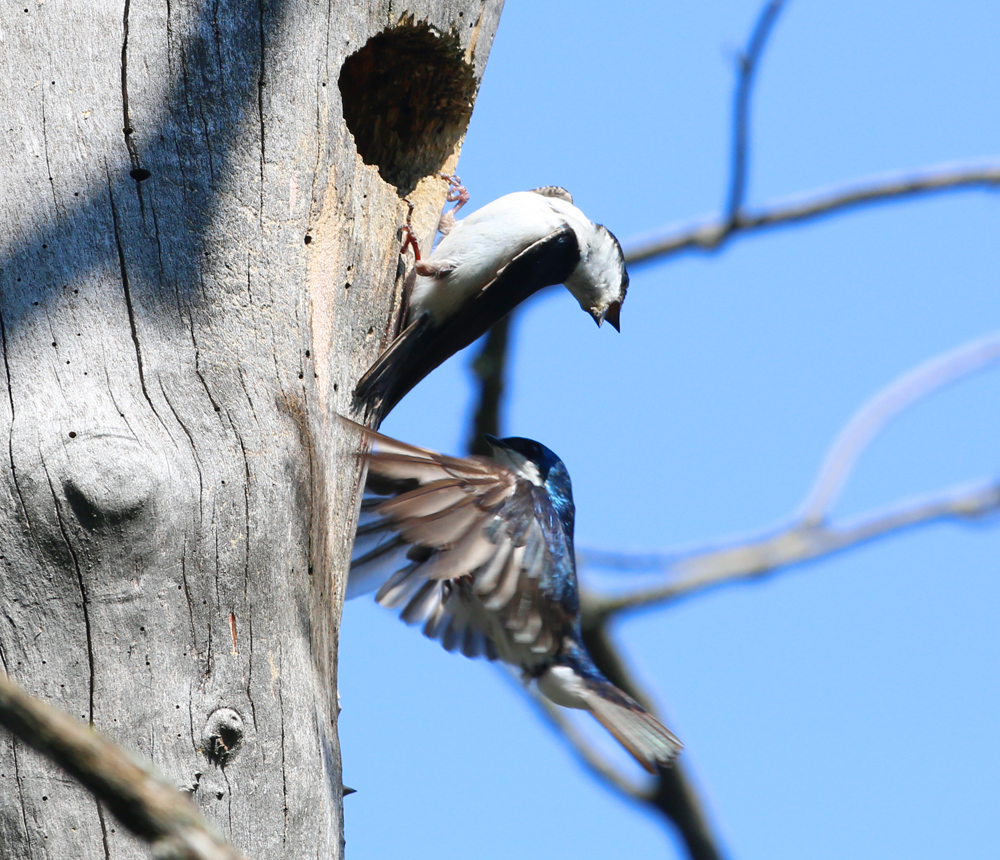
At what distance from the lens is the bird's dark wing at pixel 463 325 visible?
8.33 ft

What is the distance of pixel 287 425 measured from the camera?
214cm

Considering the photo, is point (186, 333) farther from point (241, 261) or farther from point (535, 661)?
point (535, 661)

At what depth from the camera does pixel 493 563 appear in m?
3.28

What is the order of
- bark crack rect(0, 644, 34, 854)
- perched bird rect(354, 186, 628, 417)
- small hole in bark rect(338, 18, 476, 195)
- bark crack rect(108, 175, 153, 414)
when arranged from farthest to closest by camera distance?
small hole in bark rect(338, 18, 476, 195)
perched bird rect(354, 186, 628, 417)
bark crack rect(108, 175, 153, 414)
bark crack rect(0, 644, 34, 854)

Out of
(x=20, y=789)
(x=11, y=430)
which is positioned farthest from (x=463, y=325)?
(x=20, y=789)

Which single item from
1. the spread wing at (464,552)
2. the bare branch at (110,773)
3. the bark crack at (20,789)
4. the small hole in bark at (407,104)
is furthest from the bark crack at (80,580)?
the small hole in bark at (407,104)

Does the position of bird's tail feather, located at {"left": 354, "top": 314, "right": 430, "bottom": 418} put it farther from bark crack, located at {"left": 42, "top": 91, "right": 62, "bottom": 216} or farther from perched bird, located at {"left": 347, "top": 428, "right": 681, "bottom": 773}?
bark crack, located at {"left": 42, "top": 91, "right": 62, "bottom": 216}

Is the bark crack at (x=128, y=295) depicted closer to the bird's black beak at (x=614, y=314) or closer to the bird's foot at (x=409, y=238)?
the bird's foot at (x=409, y=238)

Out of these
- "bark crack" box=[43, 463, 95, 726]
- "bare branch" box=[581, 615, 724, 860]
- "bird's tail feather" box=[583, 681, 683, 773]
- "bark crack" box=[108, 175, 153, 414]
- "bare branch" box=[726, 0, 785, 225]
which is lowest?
"bark crack" box=[43, 463, 95, 726]

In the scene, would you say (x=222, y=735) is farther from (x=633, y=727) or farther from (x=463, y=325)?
(x=633, y=727)

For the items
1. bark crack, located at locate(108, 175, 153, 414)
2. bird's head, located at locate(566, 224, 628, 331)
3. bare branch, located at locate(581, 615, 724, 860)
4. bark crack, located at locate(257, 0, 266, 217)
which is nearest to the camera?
bark crack, located at locate(108, 175, 153, 414)

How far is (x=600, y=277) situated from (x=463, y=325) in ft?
2.57

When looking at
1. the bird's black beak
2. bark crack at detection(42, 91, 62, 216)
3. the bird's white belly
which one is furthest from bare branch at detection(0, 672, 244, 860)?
the bird's black beak

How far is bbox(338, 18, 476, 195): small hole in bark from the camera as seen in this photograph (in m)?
2.90
